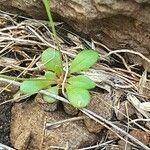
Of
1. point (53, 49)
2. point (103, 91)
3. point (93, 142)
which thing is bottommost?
point (93, 142)

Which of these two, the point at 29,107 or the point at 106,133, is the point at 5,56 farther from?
the point at 106,133

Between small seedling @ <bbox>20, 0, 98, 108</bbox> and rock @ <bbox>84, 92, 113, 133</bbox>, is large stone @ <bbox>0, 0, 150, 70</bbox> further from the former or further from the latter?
rock @ <bbox>84, 92, 113, 133</bbox>

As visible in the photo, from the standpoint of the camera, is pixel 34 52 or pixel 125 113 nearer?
pixel 125 113

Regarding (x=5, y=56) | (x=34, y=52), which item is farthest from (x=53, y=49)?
(x=5, y=56)

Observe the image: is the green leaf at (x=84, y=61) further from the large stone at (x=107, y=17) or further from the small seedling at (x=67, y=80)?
the large stone at (x=107, y=17)

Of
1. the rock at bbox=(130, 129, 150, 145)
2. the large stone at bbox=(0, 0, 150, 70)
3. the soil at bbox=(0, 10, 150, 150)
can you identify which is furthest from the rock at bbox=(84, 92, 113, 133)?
the large stone at bbox=(0, 0, 150, 70)

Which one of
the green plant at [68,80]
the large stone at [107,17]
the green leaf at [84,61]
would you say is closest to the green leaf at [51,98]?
the green plant at [68,80]
